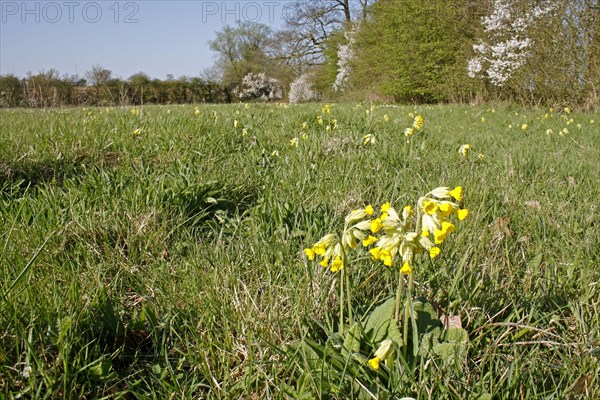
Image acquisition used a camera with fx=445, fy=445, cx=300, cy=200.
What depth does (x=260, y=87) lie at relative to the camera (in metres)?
40.7

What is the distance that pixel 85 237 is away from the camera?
198 cm

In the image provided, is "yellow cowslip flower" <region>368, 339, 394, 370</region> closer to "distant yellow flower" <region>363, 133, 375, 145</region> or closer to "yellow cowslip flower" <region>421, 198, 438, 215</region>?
"yellow cowslip flower" <region>421, 198, 438, 215</region>

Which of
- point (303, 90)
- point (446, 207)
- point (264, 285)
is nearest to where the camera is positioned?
point (446, 207)

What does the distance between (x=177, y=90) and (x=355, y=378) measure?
106 ft

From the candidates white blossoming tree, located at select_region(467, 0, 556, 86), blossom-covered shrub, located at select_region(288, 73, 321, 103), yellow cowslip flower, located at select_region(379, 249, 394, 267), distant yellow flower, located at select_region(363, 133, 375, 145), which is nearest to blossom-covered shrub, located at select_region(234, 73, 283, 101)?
blossom-covered shrub, located at select_region(288, 73, 321, 103)

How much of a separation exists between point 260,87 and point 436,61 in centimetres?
2596

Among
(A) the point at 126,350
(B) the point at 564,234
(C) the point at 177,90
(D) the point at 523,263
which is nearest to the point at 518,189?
(B) the point at 564,234

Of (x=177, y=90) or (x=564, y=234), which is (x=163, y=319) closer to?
(x=564, y=234)

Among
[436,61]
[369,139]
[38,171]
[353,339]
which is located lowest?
[353,339]

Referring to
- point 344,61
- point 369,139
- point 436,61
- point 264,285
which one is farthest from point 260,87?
point 264,285

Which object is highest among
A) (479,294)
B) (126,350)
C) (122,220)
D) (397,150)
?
(397,150)

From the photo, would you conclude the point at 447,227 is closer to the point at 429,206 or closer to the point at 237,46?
the point at 429,206

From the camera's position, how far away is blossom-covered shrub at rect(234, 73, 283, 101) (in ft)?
130

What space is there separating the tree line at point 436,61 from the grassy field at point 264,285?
4895 mm
